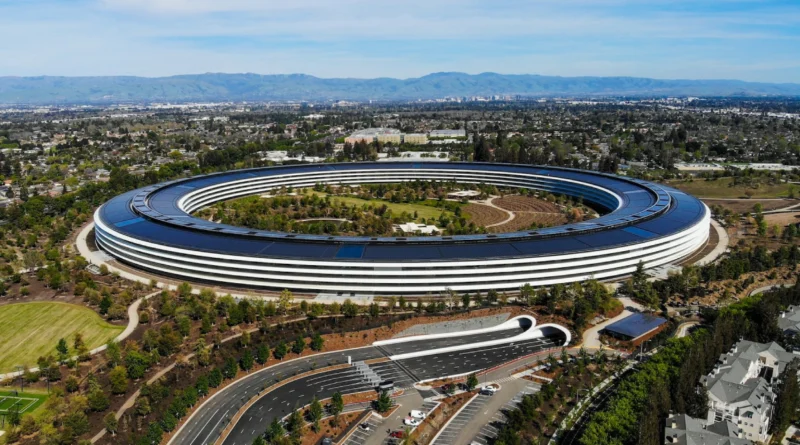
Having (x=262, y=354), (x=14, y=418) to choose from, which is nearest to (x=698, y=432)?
(x=262, y=354)

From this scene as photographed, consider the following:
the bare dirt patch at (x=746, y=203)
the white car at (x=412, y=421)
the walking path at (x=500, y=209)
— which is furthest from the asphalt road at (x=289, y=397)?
the bare dirt patch at (x=746, y=203)

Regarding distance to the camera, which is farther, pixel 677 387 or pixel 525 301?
pixel 525 301

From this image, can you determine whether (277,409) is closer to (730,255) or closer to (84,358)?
(84,358)

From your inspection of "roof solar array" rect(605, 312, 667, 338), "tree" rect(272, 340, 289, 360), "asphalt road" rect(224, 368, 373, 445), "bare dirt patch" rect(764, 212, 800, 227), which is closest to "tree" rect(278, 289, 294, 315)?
"tree" rect(272, 340, 289, 360)

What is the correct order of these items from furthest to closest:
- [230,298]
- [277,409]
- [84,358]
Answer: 1. [230,298]
2. [84,358]
3. [277,409]

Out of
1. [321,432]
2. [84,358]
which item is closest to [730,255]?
[321,432]

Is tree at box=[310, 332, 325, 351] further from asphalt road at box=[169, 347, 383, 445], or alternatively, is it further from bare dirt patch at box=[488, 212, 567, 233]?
bare dirt patch at box=[488, 212, 567, 233]
